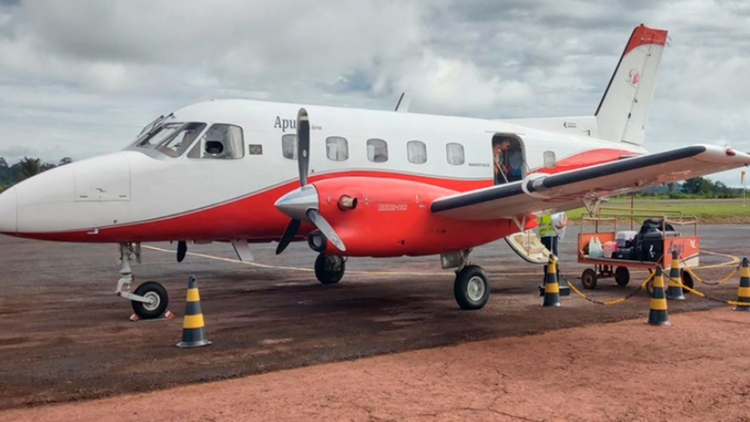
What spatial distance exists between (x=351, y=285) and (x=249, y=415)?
29.5ft

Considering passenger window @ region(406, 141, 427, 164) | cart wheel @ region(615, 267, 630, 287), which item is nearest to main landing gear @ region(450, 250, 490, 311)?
passenger window @ region(406, 141, 427, 164)

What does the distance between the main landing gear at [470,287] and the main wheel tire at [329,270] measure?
12.6 feet

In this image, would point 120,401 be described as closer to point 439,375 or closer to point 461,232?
point 439,375

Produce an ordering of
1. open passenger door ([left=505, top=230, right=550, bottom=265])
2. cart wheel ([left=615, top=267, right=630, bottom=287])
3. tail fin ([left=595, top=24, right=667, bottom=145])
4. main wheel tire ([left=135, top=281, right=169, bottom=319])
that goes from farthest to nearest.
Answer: tail fin ([left=595, top=24, right=667, bottom=145]), open passenger door ([left=505, top=230, right=550, bottom=265]), cart wheel ([left=615, top=267, right=630, bottom=287]), main wheel tire ([left=135, top=281, right=169, bottom=319])

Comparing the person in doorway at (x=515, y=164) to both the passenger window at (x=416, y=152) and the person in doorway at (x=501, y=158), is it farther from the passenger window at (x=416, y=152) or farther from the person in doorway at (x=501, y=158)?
the passenger window at (x=416, y=152)

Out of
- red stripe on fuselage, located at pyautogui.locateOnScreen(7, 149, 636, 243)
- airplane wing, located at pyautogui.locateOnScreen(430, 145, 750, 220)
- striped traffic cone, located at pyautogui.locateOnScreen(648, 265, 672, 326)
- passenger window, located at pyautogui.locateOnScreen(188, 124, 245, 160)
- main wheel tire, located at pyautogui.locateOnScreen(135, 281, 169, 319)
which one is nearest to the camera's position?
airplane wing, located at pyautogui.locateOnScreen(430, 145, 750, 220)

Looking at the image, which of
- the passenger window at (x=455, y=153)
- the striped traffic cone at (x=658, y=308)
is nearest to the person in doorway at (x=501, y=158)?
the passenger window at (x=455, y=153)

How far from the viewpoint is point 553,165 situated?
14.0m

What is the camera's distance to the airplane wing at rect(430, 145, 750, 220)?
7.78 meters

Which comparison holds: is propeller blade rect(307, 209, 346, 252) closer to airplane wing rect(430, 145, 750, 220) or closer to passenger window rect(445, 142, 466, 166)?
airplane wing rect(430, 145, 750, 220)

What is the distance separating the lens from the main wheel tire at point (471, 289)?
10.7 meters

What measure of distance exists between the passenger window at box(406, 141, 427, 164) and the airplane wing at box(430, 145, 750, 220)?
2193mm

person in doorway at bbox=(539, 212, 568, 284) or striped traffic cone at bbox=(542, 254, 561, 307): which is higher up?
person in doorway at bbox=(539, 212, 568, 284)

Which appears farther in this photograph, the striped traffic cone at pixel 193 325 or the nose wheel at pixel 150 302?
the nose wheel at pixel 150 302
